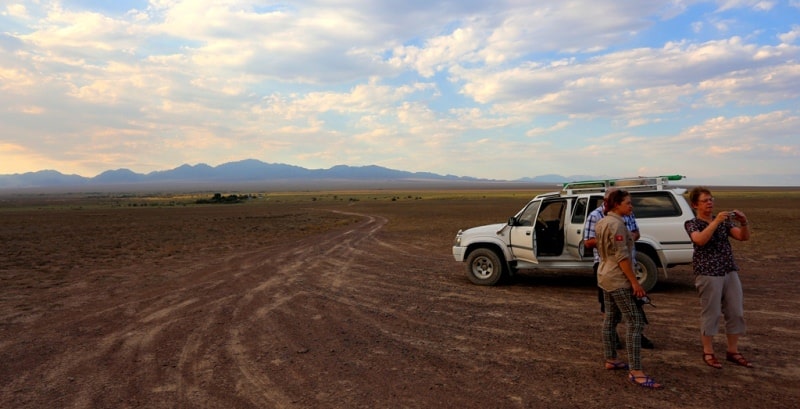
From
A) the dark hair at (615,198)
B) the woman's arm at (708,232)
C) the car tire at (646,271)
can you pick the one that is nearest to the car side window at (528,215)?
the car tire at (646,271)

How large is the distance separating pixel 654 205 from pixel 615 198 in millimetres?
5043

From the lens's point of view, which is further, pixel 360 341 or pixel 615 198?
pixel 360 341

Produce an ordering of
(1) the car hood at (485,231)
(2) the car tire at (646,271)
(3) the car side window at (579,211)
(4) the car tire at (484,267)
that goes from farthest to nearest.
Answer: (1) the car hood at (485,231) < (4) the car tire at (484,267) < (3) the car side window at (579,211) < (2) the car tire at (646,271)

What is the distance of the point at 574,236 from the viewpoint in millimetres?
9242

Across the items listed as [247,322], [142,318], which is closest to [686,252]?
[247,322]

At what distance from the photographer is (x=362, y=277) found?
1137cm

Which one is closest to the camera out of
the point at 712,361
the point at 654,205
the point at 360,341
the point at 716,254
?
the point at 716,254

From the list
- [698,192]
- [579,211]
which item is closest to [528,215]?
[579,211]

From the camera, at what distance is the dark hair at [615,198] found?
4.83m

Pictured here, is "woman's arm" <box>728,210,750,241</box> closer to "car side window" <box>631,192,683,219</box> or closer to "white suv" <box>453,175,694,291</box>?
"white suv" <box>453,175,694,291</box>

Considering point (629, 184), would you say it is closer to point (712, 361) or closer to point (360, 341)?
point (712, 361)

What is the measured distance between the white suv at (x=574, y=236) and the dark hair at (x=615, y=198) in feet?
13.8

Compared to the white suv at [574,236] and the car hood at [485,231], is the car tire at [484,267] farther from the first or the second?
the car hood at [485,231]

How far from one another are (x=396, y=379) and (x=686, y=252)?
20.9 ft
